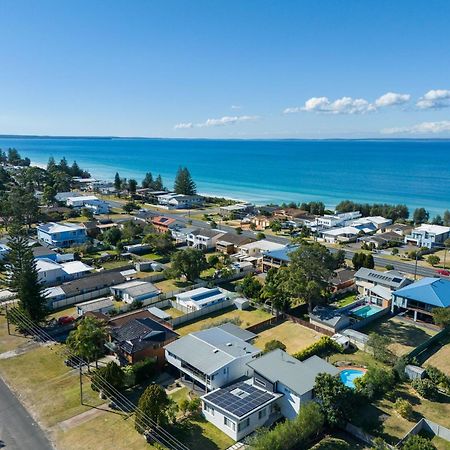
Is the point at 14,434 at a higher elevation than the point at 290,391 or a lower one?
lower

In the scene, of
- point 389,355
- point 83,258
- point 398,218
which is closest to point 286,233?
point 398,218

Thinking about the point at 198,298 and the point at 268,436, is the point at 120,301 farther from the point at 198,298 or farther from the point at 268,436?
the point at 268,436

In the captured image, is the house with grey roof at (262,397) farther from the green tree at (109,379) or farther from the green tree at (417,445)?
the green tree at (109,379)

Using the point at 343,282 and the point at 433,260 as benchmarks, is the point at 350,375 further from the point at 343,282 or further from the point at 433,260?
the point at 433,260

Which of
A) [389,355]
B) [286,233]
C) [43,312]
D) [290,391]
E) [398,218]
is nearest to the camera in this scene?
[290,391]

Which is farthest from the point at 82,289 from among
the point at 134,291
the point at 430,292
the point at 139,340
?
the point at 430,292

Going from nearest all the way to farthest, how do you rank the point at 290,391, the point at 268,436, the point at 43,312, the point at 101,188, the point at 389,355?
the point at 268,436
the point at 290,391
the point at 389,355
the point at 43,312
the point at 101,188

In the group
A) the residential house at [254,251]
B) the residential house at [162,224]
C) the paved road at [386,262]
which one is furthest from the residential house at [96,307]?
the paved road at [386,262]
